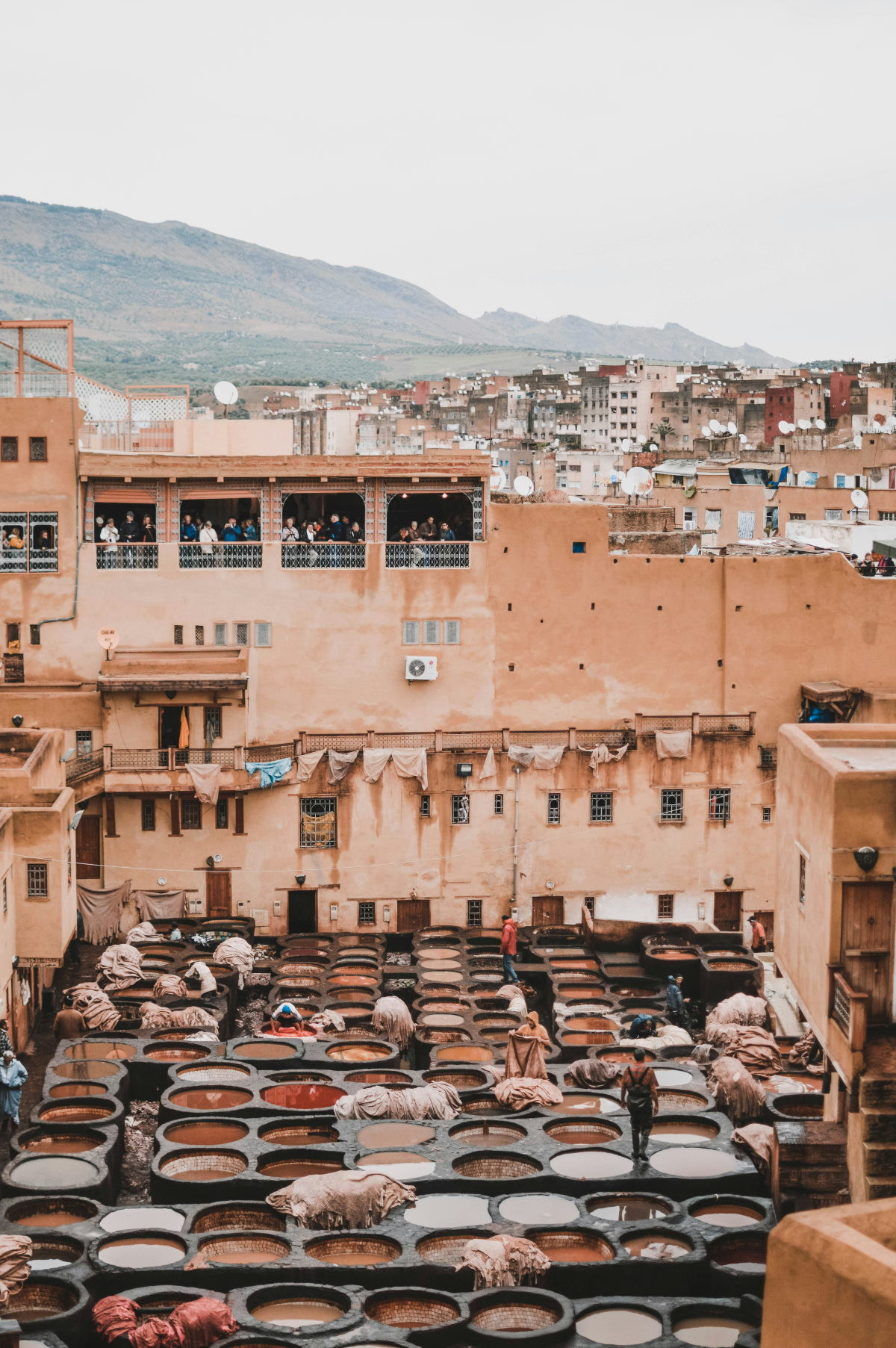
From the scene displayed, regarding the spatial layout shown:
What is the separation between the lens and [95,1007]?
29.1 meters

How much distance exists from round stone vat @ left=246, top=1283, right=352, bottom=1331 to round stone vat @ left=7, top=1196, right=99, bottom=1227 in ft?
10.2

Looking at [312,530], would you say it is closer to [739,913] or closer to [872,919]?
[739,913]

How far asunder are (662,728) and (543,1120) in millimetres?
15896

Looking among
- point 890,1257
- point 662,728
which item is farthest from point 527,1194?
point 662,728

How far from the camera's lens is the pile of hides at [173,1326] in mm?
17453

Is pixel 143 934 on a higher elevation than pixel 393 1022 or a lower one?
higher

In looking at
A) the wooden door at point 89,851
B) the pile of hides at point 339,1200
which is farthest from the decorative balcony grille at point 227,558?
the pile of hides at point 339,1200

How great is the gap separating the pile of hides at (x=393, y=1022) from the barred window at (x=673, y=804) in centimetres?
1099

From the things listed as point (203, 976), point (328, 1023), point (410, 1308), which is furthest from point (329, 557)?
point (410, 1308)

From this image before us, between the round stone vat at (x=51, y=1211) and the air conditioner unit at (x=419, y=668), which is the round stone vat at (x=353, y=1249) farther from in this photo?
the air conditioner unit at (x=419, y=668)

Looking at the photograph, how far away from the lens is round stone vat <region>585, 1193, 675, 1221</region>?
20969 mm

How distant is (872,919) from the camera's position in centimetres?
1892

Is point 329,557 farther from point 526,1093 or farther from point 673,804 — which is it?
point 526,1093

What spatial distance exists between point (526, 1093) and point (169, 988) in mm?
8406
